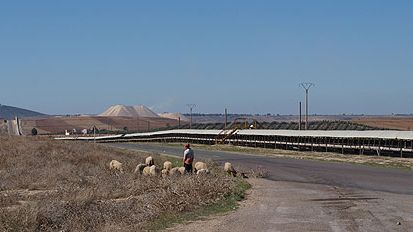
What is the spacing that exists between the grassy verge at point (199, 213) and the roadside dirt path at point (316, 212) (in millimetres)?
312

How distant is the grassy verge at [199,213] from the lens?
589 inches

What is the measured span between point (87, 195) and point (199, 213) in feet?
13.9

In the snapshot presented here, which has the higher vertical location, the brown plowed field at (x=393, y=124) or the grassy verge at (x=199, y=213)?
the brown plowed field at (x=393, y=124)

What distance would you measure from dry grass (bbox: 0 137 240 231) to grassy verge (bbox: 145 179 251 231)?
0.73 ft

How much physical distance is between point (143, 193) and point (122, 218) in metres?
6.44

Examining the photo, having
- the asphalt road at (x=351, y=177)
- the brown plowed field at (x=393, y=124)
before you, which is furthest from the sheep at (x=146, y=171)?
the brown plowed field at (x=393, y=124)

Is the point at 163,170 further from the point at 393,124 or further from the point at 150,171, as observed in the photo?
the point at 393,124

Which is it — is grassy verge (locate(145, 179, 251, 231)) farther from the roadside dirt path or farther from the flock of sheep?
the flock of sheep

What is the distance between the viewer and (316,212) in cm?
1686

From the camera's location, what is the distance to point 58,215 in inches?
627

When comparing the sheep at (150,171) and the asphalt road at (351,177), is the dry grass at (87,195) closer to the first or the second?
the sheep at (150,171)

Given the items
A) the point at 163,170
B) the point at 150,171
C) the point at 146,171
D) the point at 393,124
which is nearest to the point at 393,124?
the point at 393,124

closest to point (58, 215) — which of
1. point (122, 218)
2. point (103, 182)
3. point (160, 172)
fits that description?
point (122, 218)

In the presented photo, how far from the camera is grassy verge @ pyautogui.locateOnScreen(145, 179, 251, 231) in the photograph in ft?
49.1
